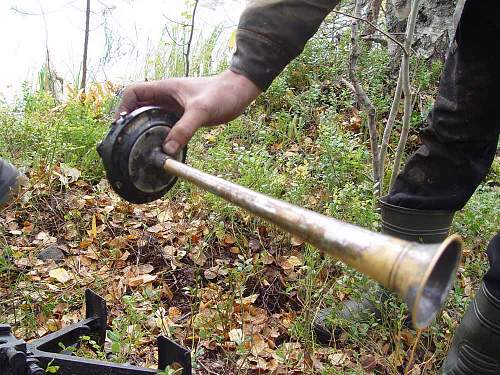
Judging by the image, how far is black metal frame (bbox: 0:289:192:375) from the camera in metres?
1.75

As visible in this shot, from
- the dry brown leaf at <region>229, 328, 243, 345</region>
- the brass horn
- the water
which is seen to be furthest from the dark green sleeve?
the water

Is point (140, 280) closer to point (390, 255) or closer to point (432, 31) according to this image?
point (390, 255)

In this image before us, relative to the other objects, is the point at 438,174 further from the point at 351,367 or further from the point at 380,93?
the point at 380,93

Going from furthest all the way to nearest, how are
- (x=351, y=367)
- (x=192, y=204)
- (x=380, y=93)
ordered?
(x=380, y=93) → (x=192, y=204) → (x=351, y=367)

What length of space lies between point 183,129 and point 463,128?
126cm

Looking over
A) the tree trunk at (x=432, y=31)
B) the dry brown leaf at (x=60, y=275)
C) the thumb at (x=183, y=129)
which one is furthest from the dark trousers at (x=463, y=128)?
the tree trunk at (x=432, y=31)

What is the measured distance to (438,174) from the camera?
2549mm

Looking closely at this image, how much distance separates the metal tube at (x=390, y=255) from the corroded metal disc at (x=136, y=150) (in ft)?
2.20

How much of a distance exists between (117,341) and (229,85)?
0.92 meters

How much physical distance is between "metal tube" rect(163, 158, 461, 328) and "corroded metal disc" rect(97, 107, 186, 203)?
672 mm

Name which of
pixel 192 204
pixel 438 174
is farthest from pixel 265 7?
pixel 192 204

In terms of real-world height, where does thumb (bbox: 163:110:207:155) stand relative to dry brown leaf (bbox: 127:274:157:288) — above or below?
above

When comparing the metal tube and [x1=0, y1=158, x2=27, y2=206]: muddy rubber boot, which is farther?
[x1=0, y1=158, x2=27, y2=206]: muddy rubber boot

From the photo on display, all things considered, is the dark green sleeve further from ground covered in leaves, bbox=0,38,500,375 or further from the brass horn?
ground covered in leaves, bbox=0,38,500,375
